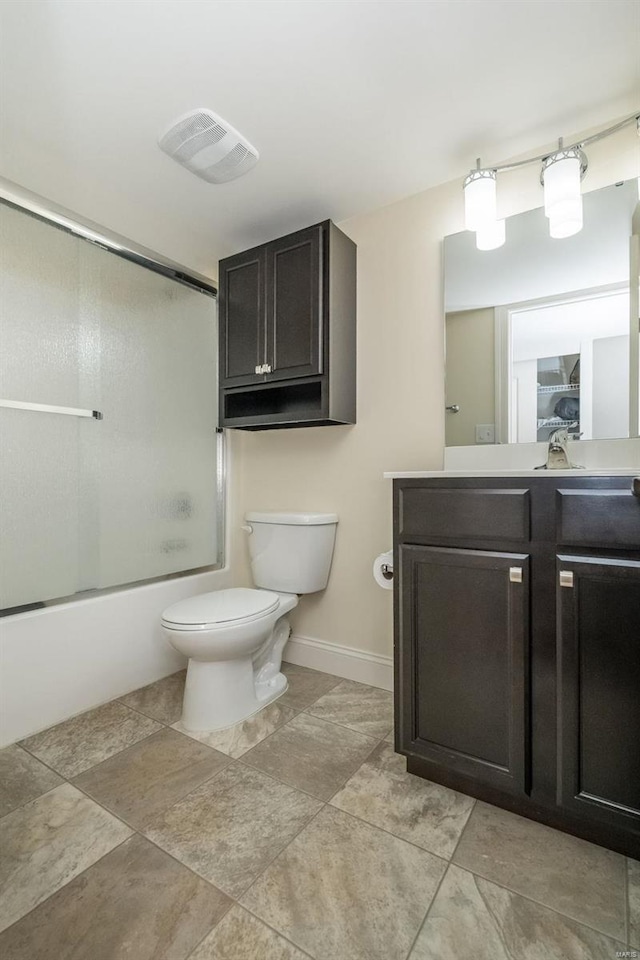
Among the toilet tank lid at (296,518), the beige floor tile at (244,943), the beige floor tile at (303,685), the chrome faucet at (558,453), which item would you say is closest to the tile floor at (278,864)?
the beige floor tile at (244,943)

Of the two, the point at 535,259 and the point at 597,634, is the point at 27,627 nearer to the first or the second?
the point at 597,634

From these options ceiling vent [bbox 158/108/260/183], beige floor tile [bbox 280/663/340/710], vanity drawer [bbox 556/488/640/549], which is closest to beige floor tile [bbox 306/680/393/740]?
beige floor tile [bbox 280/663/340/710]

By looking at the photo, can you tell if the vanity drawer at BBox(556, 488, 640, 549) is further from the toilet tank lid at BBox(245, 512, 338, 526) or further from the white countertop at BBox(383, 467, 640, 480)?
the toilet tank lid at BBox(245, 512, 338, 526)

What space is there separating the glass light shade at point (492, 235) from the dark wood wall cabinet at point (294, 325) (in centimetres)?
57

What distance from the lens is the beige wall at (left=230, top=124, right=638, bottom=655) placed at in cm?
185

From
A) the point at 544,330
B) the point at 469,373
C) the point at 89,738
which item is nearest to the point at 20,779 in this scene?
the point at 89,738

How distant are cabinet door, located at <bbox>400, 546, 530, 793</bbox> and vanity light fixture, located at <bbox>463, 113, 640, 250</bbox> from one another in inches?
47.2

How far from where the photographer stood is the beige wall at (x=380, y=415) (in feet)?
6.07

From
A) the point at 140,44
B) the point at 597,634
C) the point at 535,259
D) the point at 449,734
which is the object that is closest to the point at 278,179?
the point at 140,44

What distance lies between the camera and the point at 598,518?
1.06 metres

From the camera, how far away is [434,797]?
4.22 ft

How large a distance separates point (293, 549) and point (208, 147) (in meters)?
1.57

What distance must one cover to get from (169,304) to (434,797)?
2209 mm

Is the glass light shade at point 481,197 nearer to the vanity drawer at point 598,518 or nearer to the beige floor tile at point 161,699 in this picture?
the vanity drawer at point 598,518
